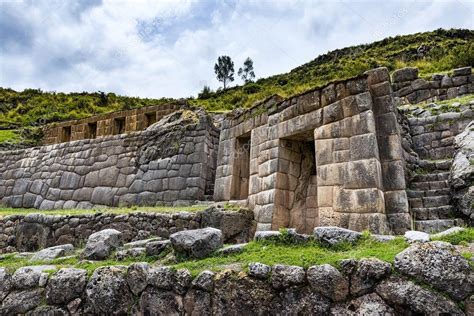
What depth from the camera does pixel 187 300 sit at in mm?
2938

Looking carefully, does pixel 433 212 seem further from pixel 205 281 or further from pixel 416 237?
pixel 205 281

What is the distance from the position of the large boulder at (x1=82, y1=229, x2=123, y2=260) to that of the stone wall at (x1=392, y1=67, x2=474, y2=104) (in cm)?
1016

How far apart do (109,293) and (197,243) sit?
892 millimetres

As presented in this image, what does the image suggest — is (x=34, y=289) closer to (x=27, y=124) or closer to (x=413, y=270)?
(x=413, y=270)

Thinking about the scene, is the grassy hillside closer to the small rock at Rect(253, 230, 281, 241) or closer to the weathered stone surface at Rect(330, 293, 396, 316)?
the small rock at Rect(253, 230, 281, 241)

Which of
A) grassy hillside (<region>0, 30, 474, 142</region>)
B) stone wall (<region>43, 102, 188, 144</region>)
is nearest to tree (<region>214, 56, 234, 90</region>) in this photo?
grassy hillside (<region>0, 30, 474, 142</region>)

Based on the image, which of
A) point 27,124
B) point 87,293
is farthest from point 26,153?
point 87,293

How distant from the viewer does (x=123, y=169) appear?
33.4 feet

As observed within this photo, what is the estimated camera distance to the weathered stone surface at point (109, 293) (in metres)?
Result: 3.17

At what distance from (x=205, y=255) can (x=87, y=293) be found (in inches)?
44.7

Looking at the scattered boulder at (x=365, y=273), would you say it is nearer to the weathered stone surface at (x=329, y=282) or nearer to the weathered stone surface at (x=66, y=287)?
the weathered stone surface at (x=329, y=282)

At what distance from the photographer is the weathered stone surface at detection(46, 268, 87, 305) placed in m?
3.38

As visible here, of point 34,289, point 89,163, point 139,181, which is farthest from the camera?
point 89,163

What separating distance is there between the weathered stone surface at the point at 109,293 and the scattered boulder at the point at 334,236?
69.8 inches
